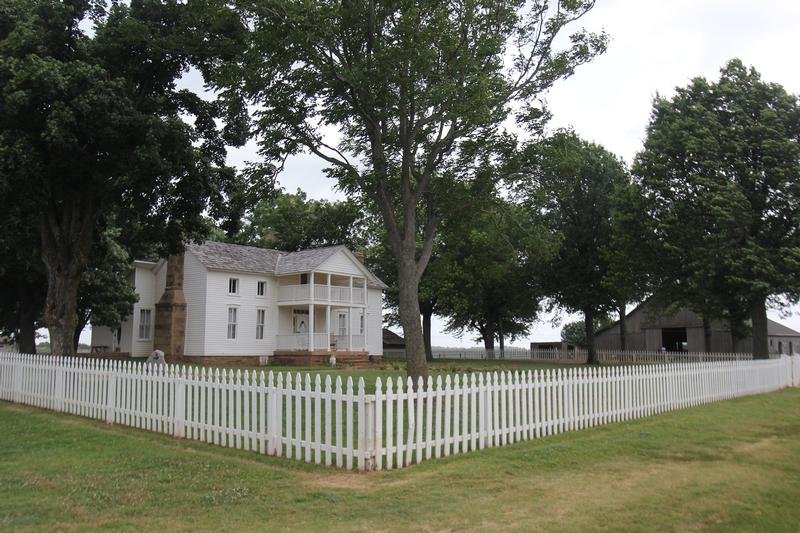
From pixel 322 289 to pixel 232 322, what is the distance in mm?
5570

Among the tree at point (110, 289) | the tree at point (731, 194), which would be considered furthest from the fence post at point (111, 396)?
the tree at point (731, 194)

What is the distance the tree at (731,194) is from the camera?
80.5 ft

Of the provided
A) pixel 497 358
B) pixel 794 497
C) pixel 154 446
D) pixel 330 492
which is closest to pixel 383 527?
pixel 330 492

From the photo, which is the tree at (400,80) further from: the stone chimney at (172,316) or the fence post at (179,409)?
the stone chimney at (172,316)

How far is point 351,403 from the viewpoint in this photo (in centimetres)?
826

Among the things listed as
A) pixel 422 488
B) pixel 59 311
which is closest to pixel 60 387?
pixel 59 311

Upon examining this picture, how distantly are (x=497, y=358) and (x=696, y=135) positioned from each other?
3026 centimetres

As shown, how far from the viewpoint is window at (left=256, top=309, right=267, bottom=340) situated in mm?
36031

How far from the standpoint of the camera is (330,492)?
23.5 feet

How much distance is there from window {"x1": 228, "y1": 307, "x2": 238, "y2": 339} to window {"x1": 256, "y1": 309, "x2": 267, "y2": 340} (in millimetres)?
1583

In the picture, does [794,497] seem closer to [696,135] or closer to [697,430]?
[697,430]

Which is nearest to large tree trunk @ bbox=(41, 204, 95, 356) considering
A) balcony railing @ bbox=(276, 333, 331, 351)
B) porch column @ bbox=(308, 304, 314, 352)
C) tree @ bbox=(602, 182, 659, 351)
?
porch column @ bbox=(308, 304, 314, 352)

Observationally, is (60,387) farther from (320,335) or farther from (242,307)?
(320,335)

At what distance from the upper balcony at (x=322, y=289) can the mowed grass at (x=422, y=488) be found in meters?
25.1
